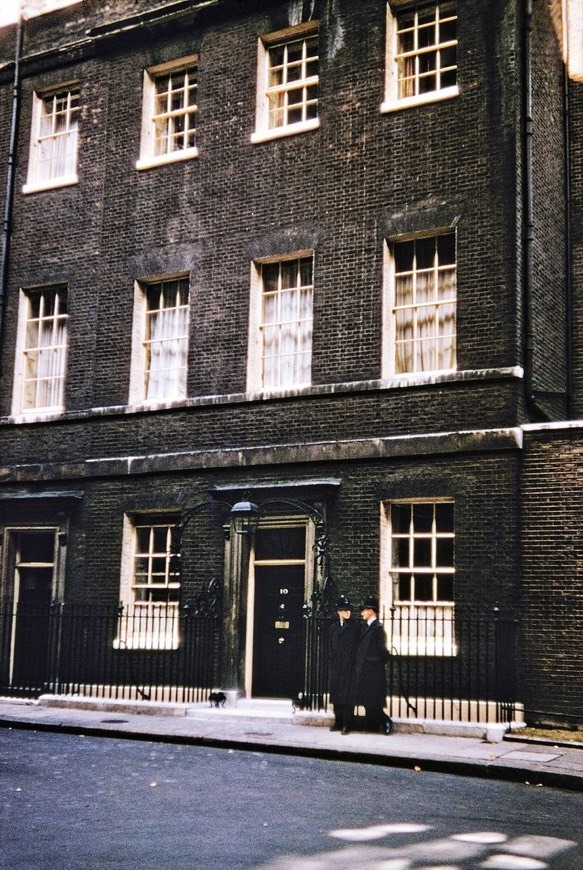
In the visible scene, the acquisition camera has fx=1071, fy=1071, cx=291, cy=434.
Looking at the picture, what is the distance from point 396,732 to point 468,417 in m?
4.24

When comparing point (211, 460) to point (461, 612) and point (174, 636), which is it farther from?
point (461, 612)

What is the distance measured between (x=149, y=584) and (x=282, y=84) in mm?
8275

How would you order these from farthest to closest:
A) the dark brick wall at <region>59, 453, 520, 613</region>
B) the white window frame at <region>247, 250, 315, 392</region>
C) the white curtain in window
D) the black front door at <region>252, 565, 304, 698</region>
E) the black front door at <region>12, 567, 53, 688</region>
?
the black front door at <region>12, 567, 53, 688</region>
the white curtain in window
the white window frame at <region>247, 250, 315, 392</region>
the black front door at <region>252, 565, 304, 698</region>
the dark brick wall at <region>59, 453, 520, 613</region>

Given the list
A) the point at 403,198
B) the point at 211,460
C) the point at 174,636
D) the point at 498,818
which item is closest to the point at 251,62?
the point at 403,198

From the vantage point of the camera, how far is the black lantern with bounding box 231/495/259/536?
15602mm

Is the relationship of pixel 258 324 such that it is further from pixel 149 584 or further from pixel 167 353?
pixel 149 584

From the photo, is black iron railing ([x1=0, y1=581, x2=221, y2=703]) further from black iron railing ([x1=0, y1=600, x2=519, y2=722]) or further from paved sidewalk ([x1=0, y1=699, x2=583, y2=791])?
paved sidewalk ([x1=0, y1=699, x2=583, y2=791])

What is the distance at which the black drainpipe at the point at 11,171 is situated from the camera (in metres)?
19.2

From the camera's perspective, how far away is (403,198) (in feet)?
51.0

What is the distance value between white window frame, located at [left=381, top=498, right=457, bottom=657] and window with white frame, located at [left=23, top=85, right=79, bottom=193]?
9.08 m

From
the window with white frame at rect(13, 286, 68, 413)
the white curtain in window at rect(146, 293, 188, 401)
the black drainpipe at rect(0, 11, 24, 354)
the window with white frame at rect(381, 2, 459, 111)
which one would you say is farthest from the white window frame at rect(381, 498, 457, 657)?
the black drainpipe at rect(0, 11, 24, 354)

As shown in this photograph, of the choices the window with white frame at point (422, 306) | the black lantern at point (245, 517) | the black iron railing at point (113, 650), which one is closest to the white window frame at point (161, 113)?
the window with white frame at point (422, 306)

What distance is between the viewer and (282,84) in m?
17.2

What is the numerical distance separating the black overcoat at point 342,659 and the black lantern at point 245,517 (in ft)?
7.87
